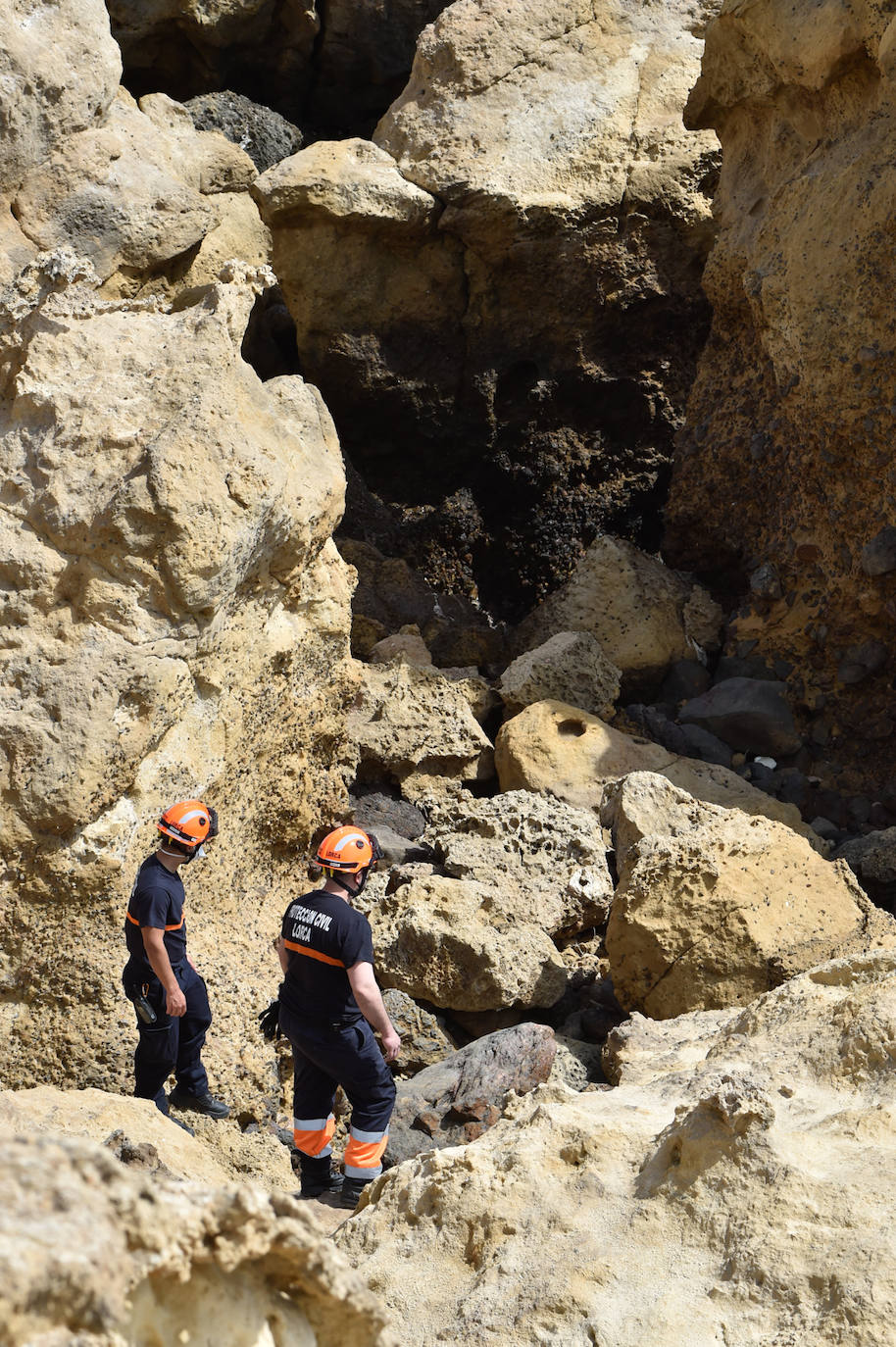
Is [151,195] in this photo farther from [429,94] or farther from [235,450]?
[235,450]

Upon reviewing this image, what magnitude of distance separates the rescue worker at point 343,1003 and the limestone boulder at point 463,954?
0.84 m

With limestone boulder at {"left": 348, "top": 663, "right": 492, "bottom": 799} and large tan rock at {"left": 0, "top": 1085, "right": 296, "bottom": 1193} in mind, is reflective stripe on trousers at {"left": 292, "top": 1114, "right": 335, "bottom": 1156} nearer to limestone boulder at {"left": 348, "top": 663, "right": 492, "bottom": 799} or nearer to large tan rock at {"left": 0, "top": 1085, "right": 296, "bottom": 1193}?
large tan rock at {"left": 0, "top": 1085, "right": 296, "bottom": 1193}

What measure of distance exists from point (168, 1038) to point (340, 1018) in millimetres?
568

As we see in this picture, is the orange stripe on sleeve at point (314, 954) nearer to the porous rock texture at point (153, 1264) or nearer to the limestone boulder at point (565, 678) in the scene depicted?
the porous rock texture at point (153, 1264)

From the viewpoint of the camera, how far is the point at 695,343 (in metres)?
9.10

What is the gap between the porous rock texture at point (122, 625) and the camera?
13.9 feet

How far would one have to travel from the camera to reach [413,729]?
6531 millimetres

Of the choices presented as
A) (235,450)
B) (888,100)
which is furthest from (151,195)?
Result: (888,100)

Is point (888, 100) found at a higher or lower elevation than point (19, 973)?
higher

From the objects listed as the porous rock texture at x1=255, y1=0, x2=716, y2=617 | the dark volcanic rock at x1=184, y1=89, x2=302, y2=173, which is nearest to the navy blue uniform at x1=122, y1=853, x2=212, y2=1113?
the porous rock texture at x1=255, y1=0, x2=716, y2=617

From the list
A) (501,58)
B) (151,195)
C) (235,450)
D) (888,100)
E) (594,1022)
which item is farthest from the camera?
(501,58)

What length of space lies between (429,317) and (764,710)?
349 cm

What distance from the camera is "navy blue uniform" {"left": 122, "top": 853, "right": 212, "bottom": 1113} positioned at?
4133 millimetres

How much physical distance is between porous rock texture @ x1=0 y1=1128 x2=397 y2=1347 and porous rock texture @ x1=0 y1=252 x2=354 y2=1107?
9.27 ft
